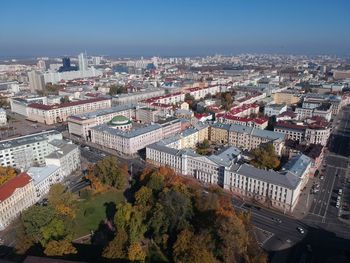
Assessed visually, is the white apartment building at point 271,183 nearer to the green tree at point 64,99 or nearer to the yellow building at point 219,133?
the yellow building at point 219,133

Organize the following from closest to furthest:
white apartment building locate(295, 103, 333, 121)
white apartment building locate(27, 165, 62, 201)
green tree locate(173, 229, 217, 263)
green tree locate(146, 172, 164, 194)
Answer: green tree locate(173, 229, 217, 263) < green tree locate(146, 172, 164, 194) < white apartment building locate(27, 165, 62, 201) < white apartment building locate(295, 103, 333, 121)

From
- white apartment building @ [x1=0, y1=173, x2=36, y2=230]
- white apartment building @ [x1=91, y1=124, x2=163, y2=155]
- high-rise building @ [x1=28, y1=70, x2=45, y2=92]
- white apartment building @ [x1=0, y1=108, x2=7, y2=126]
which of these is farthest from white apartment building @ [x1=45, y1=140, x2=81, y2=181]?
high-rise building @ [x1=28, y1=70, x2=45, y2=92]

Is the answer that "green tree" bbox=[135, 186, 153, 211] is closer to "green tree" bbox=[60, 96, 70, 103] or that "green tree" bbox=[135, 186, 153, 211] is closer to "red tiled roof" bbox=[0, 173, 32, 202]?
"red tiled roof" bbox=[0, 173, 32, 202]

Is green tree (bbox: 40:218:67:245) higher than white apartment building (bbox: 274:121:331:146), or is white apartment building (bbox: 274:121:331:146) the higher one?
white apartment building (bbox: 274:121:331:146)

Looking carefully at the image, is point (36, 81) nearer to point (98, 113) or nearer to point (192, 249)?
point (98, 113)

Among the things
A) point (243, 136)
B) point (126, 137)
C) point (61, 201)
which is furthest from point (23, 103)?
point (243, 136)

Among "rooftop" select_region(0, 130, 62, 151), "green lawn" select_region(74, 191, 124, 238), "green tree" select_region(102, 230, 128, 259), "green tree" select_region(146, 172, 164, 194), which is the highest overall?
"rooftop" select_region(0, 130, 62, 151)

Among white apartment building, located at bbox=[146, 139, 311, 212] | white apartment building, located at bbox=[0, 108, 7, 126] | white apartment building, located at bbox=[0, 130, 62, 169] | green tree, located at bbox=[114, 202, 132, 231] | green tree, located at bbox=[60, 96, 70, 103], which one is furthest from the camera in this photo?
green tree, located at bbox=[60, 96, 70, 103]
